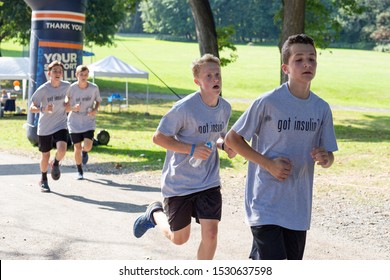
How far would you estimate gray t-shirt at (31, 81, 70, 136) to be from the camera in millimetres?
12633

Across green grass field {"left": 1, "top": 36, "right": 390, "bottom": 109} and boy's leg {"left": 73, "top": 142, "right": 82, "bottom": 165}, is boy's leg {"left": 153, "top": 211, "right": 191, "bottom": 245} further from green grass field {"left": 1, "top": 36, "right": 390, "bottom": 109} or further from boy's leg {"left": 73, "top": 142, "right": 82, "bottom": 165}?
green grass field {"left": 1, "top": 36, "right": 390, "bottom": 109}

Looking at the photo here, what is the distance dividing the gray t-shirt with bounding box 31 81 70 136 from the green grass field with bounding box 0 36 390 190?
294 cm

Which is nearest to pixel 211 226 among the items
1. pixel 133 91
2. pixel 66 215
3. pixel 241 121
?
pixel 241 121

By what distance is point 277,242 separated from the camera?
540 cm

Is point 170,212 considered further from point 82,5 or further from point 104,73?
point 104,73

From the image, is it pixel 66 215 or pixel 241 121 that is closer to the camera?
pixel 241 121

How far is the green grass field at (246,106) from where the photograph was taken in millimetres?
17188

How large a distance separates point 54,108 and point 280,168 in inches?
314

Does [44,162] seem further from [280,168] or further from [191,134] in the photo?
[280,168]

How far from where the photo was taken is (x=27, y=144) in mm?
20047

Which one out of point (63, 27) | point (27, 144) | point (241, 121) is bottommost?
point (27, 144)

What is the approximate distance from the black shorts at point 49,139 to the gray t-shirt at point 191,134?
235 inches

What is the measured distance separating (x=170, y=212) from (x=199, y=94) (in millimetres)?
1051

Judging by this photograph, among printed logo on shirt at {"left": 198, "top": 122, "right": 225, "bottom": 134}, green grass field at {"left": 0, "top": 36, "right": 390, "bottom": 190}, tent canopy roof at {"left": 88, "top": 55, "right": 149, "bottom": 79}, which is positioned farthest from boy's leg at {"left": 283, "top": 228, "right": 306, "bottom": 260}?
tent canopy roof at {"left": 88, "top": 55, "right": 149, "bottom": 79}
